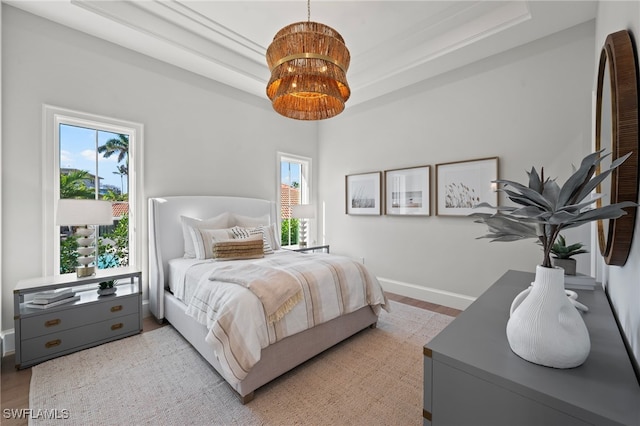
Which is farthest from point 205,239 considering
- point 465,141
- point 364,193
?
point 465,141

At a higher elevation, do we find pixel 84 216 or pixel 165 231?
pixel 84 216

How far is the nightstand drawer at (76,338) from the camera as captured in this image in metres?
2.10

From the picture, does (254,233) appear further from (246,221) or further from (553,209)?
(553,209)

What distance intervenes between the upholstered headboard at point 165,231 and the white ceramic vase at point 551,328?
310 centimetres

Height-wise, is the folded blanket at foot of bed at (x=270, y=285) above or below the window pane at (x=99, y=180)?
below

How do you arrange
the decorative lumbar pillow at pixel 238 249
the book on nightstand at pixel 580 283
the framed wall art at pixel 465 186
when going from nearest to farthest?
the book on nightstand at pixel 580 283 → the decorative lumbar pillow at pixel 238 249 → the framed wall art at pixel 465 186

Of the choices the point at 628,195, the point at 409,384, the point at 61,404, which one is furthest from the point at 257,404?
the point at 628,195

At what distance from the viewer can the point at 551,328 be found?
80 centimetres

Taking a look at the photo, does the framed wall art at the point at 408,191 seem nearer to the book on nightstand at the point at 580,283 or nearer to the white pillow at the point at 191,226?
the book on nightstand at the point at 580,283

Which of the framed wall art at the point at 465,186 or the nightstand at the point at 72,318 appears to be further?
the framed wall art at the point at 465,186

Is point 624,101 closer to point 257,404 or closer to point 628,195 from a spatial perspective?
point 628,195

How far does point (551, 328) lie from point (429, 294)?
9.72 feet

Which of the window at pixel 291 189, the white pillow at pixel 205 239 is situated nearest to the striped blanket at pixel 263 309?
the white pillow at pixel 205 239

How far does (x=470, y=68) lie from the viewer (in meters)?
3.26
